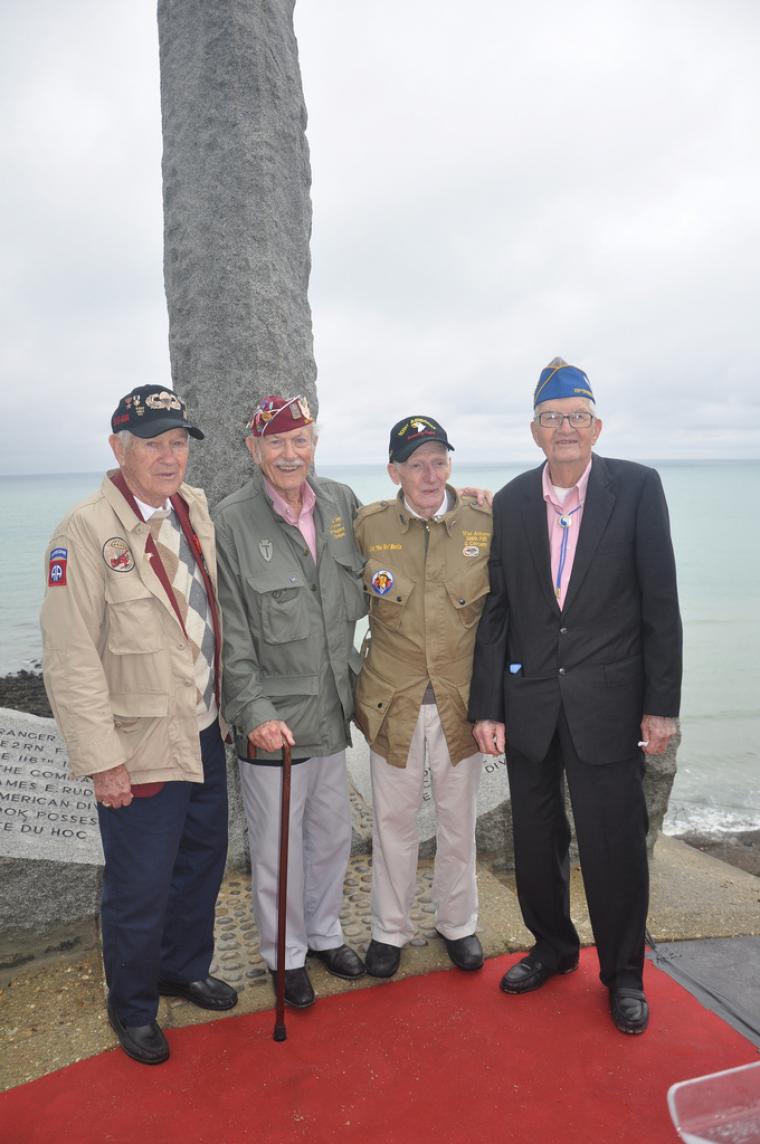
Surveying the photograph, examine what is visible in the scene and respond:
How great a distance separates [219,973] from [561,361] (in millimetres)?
2733

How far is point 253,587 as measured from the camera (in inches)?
109

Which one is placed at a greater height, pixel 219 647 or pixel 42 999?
pixel 219 647

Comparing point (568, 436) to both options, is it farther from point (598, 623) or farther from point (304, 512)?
point (304, 512)

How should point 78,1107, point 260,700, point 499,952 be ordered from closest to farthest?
point 78,1107 < point 260,700 < point 499,952

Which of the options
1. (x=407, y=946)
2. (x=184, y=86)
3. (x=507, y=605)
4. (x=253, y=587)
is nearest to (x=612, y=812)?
(x=507, y=605)

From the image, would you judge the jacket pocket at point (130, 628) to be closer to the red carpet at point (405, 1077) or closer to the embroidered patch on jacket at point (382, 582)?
the embroidered patch on jacket at point (382, 582)

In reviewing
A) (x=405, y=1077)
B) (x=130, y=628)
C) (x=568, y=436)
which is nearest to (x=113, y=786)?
(x=130, y=628)

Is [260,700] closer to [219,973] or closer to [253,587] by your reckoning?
[253,587]

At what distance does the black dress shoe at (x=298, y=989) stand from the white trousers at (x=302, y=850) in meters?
0.03

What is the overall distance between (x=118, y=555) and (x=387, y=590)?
3.20 ft

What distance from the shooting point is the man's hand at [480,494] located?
3.03 m

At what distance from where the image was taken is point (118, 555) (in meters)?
2.48

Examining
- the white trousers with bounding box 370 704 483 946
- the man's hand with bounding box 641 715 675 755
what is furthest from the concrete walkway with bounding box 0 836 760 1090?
the man's hand with bounding box 641 715 675 755

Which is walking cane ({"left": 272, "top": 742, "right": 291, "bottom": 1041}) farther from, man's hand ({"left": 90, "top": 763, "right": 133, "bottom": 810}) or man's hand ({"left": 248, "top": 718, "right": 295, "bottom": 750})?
man's hand ({"left": 90, "top": 763, "right": 133, "bottom": 810})
